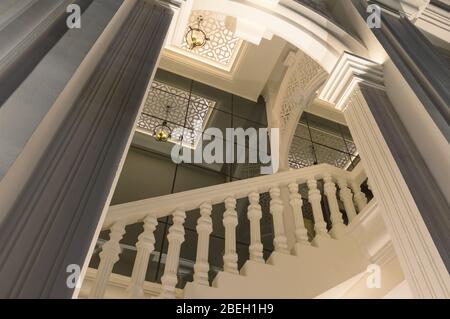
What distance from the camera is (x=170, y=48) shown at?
7320 millimetres

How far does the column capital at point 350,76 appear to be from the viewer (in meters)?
2.82

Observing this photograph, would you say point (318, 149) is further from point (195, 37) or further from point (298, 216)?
point (298, 216)

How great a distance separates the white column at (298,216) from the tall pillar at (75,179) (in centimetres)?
191

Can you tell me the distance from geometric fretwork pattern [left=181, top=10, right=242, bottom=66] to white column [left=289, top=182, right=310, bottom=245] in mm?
3974

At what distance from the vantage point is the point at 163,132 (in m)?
6.42

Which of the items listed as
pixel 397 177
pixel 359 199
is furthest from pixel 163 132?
pixel 397 177

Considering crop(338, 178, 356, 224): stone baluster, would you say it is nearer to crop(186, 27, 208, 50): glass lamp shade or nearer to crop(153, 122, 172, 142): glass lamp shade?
crop(153, 122, 172, 142): glass lamp shade

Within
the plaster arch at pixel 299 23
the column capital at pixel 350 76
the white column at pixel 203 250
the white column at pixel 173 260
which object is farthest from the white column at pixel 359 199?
the white column at pixel 173 260

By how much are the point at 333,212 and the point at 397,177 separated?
5.04 feet

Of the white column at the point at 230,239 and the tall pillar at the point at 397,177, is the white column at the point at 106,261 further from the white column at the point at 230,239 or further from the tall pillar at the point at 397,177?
the tall pillar at the point at 397,177

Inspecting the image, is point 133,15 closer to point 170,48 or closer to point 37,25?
point 37,25

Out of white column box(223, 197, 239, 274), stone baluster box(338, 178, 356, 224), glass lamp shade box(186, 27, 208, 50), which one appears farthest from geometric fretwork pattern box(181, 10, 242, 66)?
white column box(223, 197, 239, 274)
